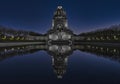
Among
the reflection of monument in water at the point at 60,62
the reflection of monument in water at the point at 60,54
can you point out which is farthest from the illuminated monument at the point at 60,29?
the reflection of monument in water at the point at 60,62

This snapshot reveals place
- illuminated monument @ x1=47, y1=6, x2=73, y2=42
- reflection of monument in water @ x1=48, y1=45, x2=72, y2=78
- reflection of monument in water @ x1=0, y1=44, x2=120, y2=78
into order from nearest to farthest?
1. reflection of monument in water @ x1=48, y1=45, x2=72, y2=78
2. reflection of monument in water @ x1=0, y1=44, x2=120, y2=78
3. illuminated monument @ x1=47, y1=6, x2=73, y2=42

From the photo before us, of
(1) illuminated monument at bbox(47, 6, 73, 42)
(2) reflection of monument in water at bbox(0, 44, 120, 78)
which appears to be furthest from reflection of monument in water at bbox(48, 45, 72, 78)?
(1) illuminated monument at bbox(47, 6, 73, 42)

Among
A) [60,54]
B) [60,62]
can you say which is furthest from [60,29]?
[60,62]

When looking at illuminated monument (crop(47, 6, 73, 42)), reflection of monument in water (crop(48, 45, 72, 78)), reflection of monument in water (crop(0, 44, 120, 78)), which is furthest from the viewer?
illuminated monument (crop(47, 6, 73, 42))

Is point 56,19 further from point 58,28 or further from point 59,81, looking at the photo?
point 59,81

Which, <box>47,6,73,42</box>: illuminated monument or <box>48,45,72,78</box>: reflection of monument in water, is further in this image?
<box>47,6,73,42</box>: illuminated monument

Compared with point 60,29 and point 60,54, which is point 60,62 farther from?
point 60,29

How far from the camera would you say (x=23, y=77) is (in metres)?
11.1

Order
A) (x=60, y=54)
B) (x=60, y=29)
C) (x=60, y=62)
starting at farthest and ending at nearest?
(x=60, y=29) → (x=60, y=54) → (x=60, y=62)

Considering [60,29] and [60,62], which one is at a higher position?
[60,29]

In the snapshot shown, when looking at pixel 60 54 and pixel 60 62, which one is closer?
pixel 60 62

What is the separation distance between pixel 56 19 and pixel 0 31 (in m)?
69.3

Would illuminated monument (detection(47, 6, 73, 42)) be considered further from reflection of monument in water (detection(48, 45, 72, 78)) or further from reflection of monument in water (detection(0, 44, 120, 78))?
reflection of monument in water (detection(48, 45, 72, 78))

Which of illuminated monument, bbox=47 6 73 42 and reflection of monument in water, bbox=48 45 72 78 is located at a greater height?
illuminated monument, bbox=47 6 73 42
